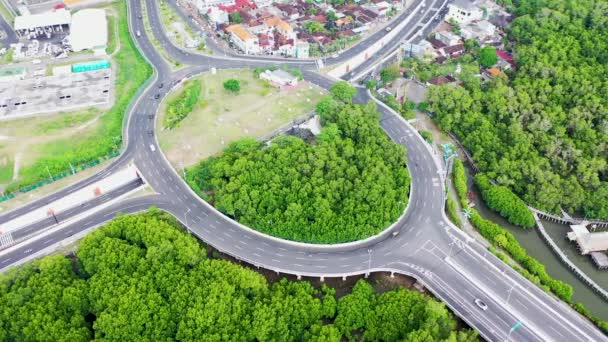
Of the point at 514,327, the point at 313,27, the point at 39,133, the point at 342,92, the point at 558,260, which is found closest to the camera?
the point at 514,327

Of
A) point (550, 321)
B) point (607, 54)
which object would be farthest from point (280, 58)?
point (550, 321)

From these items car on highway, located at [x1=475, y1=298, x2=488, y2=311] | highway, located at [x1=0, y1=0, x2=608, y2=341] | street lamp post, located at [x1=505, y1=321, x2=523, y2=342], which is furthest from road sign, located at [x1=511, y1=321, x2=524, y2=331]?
car on highway, located at [x1=475, y1=298, x2=488, y2=311]

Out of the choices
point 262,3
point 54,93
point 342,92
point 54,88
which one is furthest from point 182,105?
point 262,3

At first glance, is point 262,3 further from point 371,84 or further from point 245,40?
point 371,84

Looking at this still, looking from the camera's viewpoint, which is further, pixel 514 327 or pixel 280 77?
pixel 280 77

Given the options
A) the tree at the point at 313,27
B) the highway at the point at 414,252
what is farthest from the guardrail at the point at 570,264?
the tree at the point at 313,27

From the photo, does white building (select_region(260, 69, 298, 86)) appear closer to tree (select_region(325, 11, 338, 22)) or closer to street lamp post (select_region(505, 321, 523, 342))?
tree (select_region(325, 11, 338, 22))
